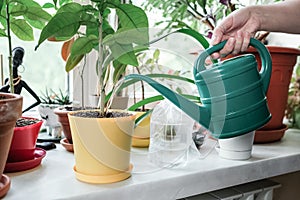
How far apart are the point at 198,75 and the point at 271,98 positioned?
1.27 ft

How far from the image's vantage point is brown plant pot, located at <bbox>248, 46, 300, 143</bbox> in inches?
38.5

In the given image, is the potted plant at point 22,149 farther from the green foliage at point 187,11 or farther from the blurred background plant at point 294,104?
the blurred background plant at point 294,104

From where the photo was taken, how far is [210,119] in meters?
0.69

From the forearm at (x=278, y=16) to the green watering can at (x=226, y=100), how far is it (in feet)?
0.64

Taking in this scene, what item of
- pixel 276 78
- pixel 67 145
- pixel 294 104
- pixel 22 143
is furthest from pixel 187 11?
pixel 22 143

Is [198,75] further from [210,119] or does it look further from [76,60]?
[76,60]

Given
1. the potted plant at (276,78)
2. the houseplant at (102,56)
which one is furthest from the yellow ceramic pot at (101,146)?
the potted plant at (276,78)

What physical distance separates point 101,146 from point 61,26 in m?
0.23

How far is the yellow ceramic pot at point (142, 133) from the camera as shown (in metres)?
0.84

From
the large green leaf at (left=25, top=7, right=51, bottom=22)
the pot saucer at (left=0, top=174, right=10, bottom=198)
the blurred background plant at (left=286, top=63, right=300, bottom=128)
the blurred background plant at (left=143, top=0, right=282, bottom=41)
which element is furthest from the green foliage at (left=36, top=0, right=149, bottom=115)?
the blurred background plant at (left=286, top=63, right=300, bottom=128)

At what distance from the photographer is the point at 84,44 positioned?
0.70 meters

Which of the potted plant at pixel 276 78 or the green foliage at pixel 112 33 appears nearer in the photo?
the green foliage at pixel 112 33

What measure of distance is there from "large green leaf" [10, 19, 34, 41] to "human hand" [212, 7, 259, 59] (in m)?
0.41

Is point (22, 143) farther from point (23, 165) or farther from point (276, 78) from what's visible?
point (276, 78)
